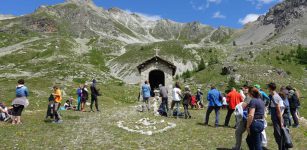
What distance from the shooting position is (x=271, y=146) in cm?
1680

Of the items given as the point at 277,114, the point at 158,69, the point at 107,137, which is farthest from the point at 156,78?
the point at 277,114

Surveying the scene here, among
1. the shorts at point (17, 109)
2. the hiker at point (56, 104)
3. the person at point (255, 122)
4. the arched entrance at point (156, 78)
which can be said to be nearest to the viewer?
the person at point (255, 122)

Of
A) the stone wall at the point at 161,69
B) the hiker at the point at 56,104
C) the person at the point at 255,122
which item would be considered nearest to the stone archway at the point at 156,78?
the stone wall at the point at 161,69

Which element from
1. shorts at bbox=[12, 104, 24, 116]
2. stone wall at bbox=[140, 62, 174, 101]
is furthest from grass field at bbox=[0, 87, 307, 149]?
stone wall at bbox=[140, 62, 174, 101]

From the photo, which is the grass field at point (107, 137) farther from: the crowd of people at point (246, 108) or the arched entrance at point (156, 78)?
the arched entrance at point (156, 78)

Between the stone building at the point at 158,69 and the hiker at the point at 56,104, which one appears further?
the stone building at the point at 158,69

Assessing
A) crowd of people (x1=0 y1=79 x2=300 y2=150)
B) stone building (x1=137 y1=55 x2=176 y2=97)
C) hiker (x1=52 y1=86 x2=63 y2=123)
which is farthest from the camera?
stone building (x1=137 y1=55 x2=176 y2=97)

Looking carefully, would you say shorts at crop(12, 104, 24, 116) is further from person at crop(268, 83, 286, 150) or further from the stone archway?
the stone archway

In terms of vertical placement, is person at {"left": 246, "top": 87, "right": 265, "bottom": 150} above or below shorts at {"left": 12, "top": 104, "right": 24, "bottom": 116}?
below

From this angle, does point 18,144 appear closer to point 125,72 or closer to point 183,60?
point 125,72

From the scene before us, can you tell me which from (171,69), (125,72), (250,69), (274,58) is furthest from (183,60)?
(171,69)

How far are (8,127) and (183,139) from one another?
33.4ft

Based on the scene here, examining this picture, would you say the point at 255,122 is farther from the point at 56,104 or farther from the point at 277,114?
the point at 56,104

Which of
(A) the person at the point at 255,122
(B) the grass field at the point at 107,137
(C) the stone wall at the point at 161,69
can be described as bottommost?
(B) the grass field at the point at 107,137
